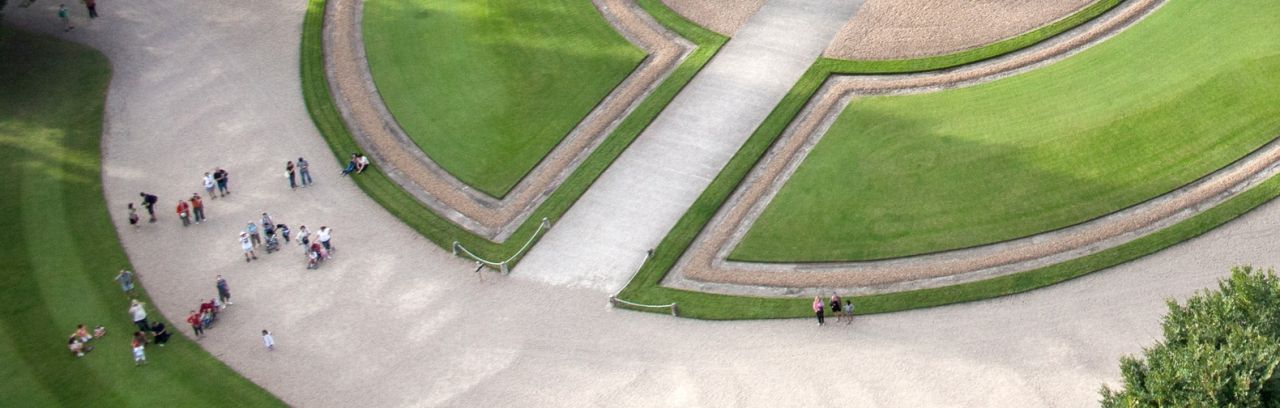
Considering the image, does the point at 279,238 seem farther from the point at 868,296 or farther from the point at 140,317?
the point at 868,296

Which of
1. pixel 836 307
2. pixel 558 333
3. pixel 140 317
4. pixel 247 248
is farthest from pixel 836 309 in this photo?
pixel 140 317

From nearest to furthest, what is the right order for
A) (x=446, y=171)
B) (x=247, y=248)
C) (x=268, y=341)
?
(x=268, y=341) → (x=247, y=248) → (x=446, y=171)

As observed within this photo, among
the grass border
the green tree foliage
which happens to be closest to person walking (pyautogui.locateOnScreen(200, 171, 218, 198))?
the grass border

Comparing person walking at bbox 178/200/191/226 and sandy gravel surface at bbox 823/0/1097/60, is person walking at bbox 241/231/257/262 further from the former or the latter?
sandy gravel surface at bbox 823/0/1097/60

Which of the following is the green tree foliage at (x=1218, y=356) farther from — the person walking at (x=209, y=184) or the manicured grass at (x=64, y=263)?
the person walking at (x=209, y=184)

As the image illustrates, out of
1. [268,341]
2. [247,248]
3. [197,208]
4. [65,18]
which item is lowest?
[268,341]

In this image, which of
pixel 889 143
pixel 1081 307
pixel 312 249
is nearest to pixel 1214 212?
pixel 1081 307

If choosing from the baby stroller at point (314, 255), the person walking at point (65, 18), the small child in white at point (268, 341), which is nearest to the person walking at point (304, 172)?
the baby stroller at point (314, 255)
